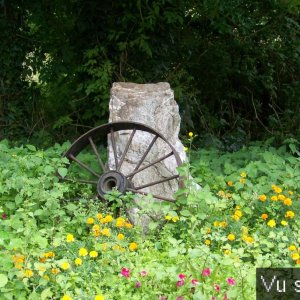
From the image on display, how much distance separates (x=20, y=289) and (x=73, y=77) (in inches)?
184

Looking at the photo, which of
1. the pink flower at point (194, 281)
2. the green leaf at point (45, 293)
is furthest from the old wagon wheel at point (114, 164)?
the green leaf at point (45, 293)

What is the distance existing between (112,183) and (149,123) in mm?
672

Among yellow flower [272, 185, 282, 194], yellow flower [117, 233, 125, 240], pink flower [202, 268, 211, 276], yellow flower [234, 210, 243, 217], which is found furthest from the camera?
yellow flower [272, 185, 282, 194]

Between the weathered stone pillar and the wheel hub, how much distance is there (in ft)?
0.94

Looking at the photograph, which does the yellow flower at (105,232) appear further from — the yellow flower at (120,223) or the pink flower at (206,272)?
the pink flower at (206,272)

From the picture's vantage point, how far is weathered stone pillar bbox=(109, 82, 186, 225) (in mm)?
4844

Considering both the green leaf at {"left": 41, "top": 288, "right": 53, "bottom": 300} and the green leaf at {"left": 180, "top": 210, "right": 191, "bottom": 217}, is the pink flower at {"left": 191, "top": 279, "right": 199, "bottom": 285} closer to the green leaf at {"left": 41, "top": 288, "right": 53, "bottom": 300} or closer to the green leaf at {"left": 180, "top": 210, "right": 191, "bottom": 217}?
the green leaf at {"left": 41, "top": 288, "right": 53, "bottom": 300}

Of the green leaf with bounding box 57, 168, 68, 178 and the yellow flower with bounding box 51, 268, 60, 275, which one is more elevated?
the green leaf with bounding box 57, 168, 68, 178

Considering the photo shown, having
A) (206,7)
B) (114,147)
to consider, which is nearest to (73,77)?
(206,7)

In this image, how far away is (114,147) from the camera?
15.7 ft

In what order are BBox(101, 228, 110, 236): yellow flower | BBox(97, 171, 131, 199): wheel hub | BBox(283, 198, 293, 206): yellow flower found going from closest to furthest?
BBox(101, 228, 110, 236): yellow flower < BBox(283, 198, 293, 206): yellow flower < BBox(97, 171, 131, 199): wheel hub

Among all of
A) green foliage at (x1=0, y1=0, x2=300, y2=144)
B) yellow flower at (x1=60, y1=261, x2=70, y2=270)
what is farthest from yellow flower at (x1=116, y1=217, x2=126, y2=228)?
green foliage at (x1=0, y1=0, x2=300, y2=144)

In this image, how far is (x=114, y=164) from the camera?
4875 millimetres

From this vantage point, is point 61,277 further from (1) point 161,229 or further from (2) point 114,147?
(2) point 114,147
